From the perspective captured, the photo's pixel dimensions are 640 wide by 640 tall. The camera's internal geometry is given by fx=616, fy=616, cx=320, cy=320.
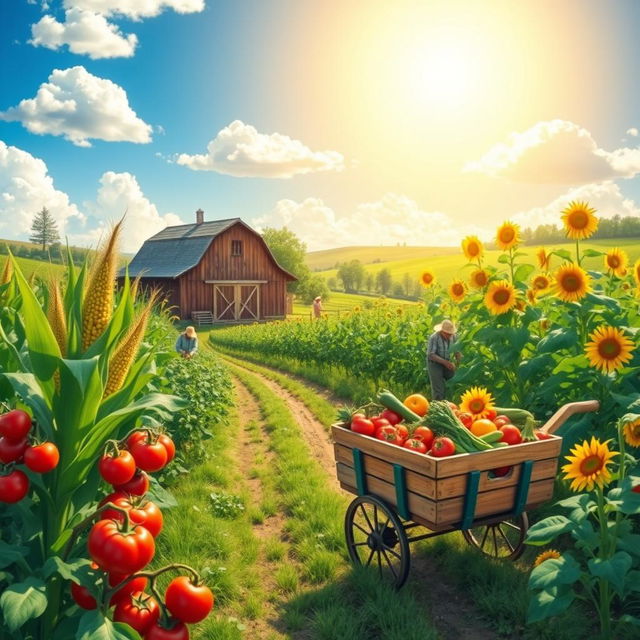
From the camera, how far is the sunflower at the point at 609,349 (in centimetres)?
444

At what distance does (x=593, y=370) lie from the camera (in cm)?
518

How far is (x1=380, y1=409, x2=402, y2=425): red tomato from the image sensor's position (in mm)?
4738

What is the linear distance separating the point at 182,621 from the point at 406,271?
98.4 meters

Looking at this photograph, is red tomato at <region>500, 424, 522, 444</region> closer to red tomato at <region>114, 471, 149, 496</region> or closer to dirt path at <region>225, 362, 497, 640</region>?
dirt path at <region>225, 362, 497, 640</region>

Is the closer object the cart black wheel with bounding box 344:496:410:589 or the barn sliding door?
the cart black wheel with bounding box 344:496:410:589

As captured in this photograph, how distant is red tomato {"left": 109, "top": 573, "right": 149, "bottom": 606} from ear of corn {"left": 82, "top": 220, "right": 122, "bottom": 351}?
0.91 metres

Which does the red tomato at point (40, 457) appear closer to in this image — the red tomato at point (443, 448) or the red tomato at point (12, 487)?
the red tomato at point (12, 487)

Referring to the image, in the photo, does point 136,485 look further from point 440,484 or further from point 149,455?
point 440,484

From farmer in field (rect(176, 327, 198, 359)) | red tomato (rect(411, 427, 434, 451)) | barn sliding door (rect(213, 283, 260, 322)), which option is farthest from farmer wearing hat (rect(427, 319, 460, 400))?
barn sliding door (rect(213, 283, 260, 322))

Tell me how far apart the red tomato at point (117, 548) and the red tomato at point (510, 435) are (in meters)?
2.87

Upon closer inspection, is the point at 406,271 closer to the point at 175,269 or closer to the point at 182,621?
the point at 175,269

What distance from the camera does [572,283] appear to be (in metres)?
5.34

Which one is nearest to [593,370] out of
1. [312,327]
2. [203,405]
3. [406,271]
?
[203,405]

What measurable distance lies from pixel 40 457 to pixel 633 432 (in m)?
3.01
